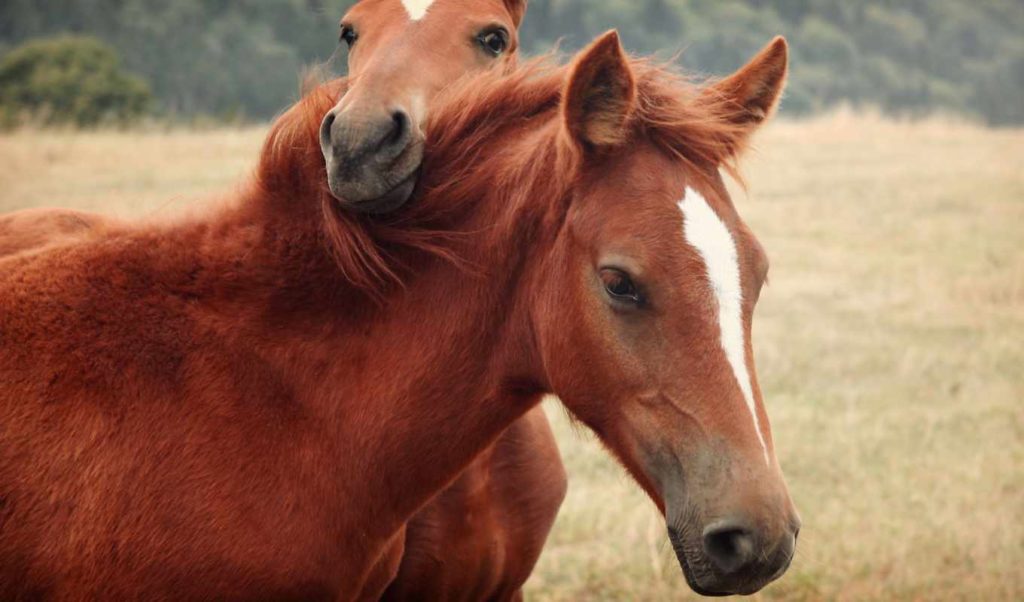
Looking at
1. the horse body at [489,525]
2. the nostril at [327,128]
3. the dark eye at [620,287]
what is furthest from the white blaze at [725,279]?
the horse body at [489,525]

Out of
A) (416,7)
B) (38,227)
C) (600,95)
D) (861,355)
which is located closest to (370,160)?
(600,95)

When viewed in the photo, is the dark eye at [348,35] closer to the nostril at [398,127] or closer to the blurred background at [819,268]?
the blurred background at [819,268]

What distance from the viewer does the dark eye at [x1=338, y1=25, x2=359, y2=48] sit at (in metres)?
4.72

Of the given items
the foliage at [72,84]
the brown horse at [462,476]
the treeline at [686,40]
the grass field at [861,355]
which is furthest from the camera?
the treeline at [686,40]

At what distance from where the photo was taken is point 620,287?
2.54m

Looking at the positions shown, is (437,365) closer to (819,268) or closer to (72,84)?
(819,268)

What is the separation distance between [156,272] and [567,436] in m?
5.06

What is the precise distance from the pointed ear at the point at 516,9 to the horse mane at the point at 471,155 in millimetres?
2088

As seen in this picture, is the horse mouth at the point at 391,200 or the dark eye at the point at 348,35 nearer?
the horse mouth at the point at 391,200

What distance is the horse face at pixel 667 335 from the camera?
2393mm

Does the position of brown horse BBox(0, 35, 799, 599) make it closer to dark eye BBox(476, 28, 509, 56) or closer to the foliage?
dark eye BBox(476, 28, 509, 56)

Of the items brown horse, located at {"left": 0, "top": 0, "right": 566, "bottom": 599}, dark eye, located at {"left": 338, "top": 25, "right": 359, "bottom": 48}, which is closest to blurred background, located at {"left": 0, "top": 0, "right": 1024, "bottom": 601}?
brown horse, located at {"left": 0, "top": 0, "right": 566, "bottom": 599}

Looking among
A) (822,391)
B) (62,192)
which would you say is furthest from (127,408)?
(62,192)

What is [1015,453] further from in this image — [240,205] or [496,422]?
[240,205]
